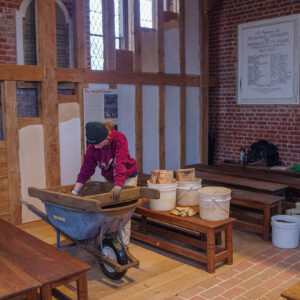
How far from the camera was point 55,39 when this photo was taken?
19.4ft

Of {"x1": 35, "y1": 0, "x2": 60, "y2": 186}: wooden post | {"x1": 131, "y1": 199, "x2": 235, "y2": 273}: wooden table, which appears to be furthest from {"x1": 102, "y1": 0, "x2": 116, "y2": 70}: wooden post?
{"x1": 131, "y1": 199, "x2": 235, "y2": 273}: wooden table

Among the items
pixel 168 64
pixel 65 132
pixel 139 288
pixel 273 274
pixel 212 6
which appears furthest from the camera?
pixel 212 6

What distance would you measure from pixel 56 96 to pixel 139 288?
318 cm

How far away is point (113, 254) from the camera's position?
394cm

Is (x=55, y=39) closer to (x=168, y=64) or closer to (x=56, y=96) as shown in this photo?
(x=56, y=96)

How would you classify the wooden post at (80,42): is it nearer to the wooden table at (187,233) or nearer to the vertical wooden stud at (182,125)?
the wooden table at (187,233)

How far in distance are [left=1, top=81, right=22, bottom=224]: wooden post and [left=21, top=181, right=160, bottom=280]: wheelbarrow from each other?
1.72 meters

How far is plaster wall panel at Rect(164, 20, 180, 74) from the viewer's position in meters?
7.55

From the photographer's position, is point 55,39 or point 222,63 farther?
Answer: point 222,63

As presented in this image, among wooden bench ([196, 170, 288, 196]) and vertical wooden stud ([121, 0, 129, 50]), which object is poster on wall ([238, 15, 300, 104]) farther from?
vertical wooden stud ([121, 0, 129, 50])

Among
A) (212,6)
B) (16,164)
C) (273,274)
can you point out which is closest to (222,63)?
(212,6)

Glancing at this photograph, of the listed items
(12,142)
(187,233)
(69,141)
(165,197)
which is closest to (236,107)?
(69,141)

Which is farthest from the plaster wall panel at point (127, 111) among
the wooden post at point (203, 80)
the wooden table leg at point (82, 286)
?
the wooden table leg at point (82, 286)

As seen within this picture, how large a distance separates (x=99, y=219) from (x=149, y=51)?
14.2 feet
